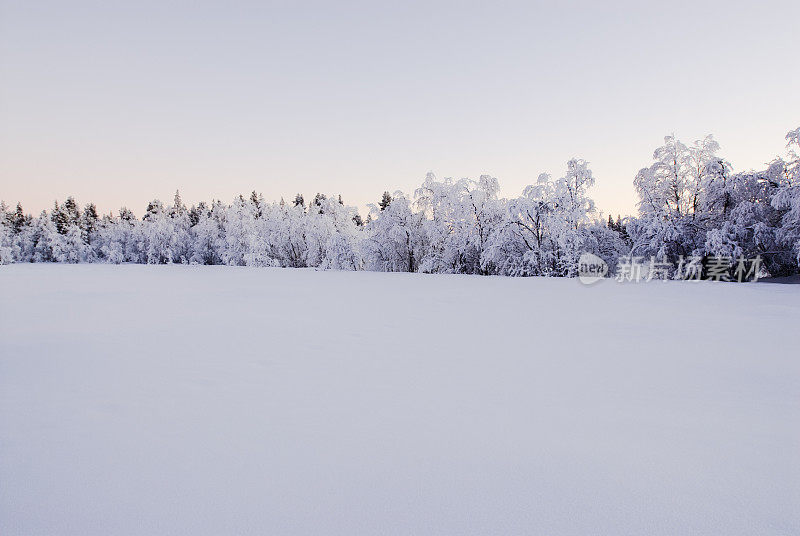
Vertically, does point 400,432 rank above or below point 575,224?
below

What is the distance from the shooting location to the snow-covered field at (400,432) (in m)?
1.93

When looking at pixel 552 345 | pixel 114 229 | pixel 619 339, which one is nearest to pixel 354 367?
pixel 552 345

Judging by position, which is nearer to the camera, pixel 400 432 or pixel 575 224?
pixel 400 432

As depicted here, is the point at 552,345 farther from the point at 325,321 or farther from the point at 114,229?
the point at 114,229

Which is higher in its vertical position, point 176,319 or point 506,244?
point 506,244

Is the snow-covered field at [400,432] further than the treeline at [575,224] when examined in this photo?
No

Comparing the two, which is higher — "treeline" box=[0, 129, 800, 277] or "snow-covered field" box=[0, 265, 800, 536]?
"treeline" box=[0, 129, 800, 277]

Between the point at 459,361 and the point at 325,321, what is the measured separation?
319cm

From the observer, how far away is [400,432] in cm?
270

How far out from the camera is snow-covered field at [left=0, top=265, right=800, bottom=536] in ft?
6.33

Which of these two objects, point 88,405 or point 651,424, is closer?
point 651,424

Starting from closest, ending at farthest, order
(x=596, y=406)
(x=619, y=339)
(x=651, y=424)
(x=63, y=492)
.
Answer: (x=63, y=492) < (x=651, y=424) < (x=596, y=406) < (x=619, y=339)

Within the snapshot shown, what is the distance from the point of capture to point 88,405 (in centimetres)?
315

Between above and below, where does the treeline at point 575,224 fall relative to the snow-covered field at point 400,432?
above
